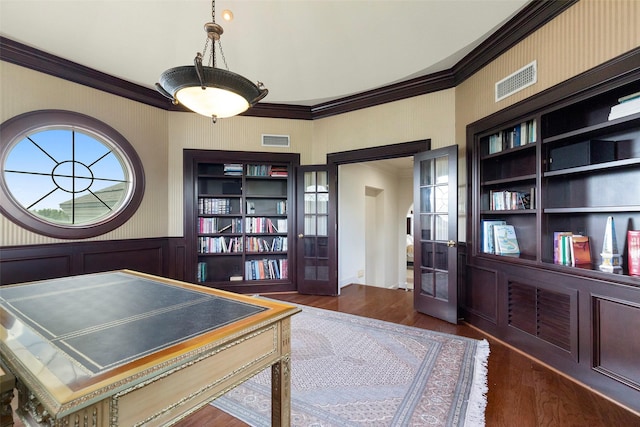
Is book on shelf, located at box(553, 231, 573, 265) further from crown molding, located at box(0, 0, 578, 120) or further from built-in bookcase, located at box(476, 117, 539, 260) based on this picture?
crown molding, located at box(0, 0, 578, 120)

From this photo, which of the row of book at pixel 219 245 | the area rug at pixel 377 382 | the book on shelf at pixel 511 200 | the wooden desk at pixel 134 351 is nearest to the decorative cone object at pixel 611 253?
the book on shelf at pixel 511 200

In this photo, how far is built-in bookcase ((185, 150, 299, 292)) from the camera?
4309 mm

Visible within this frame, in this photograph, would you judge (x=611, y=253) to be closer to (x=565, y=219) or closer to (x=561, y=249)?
(x=561, y=249)

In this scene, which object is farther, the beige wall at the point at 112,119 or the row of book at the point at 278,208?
the row of book at the point at 278,208

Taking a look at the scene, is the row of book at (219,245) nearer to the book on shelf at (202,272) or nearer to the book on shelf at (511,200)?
the book on shelf at (202,272)

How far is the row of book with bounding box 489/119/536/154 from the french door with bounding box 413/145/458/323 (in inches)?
14.8

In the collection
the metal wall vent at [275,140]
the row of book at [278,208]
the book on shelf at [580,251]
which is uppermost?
the metal wall vent at [275,140]

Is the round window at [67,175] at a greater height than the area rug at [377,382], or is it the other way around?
the round window at [67,175]

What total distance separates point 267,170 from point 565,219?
376 centimetres

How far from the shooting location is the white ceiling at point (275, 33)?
239 centimetres

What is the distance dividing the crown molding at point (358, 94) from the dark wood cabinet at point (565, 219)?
647 mm

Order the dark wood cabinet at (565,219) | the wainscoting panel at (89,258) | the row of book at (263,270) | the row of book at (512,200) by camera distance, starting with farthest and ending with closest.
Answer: the row of book at (263,270) → the wainscoting panel at (89,258) → the row of book at (512,200) → the dark wood cabinet at (565,219)

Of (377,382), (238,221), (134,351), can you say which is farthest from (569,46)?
(238,221)

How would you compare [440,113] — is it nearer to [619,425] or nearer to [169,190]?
[619,425]
